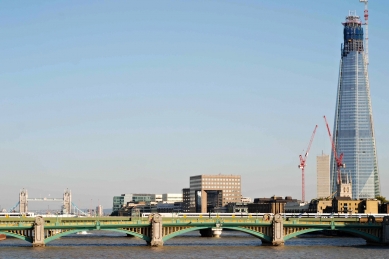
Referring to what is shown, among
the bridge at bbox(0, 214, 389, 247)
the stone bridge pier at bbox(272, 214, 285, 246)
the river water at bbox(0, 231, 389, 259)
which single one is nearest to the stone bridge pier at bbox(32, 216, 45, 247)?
the bridge at bbox(0, 214, 389, 247)

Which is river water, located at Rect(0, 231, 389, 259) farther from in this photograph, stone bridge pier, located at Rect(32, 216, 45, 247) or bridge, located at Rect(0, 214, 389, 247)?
bridge, located at Rect(0, 214, 389, 247)

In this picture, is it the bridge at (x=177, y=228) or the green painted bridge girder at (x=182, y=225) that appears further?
the green painted bridge girder at (x=182, y=225)

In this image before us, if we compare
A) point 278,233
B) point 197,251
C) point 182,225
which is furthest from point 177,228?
point 278,233

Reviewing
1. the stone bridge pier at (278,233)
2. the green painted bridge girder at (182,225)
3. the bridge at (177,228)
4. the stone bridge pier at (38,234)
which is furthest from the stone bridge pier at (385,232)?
the stone bridge pier at (38,234)

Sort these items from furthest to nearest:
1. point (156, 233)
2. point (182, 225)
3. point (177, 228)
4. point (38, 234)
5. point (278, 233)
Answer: point (177, 228) < point (278, 233) < point (182, 225) < point (156, 233) < point (38, 234)

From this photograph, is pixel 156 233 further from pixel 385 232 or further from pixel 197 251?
pixel 385 232

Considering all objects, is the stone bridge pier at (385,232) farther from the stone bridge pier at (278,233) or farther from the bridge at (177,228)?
the stone bridge pier at (278,233)

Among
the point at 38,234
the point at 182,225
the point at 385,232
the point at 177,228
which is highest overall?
the point at 182,225

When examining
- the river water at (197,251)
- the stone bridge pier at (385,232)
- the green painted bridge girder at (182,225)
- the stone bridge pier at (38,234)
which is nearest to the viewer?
the river water at (197,251)

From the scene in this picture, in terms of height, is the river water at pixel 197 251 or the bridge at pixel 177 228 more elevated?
the bridge at pixel 177 228

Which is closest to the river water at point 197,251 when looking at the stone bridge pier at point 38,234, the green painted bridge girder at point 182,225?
the stone bridge pier at point 38,234

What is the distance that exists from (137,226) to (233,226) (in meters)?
18.8

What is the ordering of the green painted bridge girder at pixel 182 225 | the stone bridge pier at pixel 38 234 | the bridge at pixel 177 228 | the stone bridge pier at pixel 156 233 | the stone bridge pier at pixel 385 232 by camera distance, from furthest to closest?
the stone bridge pier at pixel 385 232 < the stone bridge pier at pixel 156 233 < the green painted bridge girder at pixel 182 225 < the bridge at pixel 177 228 < the stone bridge pier at pixel 38 234

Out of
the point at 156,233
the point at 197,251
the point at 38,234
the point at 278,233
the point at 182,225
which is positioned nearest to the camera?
the point at 197,251
